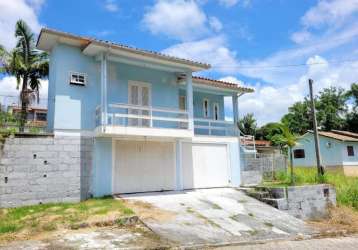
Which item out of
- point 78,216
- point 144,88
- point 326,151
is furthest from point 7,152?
point 326,151

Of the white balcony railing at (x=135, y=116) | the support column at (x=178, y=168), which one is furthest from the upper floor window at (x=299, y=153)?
the support column at (x=178, y=168)

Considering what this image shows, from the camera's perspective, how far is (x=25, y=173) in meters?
12.1

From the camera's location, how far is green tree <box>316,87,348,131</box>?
46.6 m

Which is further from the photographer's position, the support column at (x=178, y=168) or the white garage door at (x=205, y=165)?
the white garage door at (x=205, y=165)

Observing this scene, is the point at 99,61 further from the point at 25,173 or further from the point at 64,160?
the point at 25,173

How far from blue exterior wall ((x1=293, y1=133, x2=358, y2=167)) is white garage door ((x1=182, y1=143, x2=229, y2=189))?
16557mm

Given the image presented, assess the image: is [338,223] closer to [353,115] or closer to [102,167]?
[102,167]

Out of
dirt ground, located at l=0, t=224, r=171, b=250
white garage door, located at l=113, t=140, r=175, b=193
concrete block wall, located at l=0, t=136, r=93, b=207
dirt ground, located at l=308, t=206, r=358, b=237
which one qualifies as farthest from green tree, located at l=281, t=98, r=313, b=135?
dirt ground, located at l=0, t=224, r=171, b=250

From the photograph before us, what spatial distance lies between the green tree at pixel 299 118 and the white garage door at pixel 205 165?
32.6 m

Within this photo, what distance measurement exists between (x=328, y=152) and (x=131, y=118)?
26.3m

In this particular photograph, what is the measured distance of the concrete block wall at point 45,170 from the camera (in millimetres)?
11859

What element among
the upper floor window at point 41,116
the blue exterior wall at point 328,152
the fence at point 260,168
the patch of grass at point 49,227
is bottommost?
the patch of grass at point 49,227

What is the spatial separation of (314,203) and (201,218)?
6901 mm

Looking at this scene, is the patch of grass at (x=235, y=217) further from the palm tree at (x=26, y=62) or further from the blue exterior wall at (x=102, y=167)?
the palm tree at (x=26, y=62)
